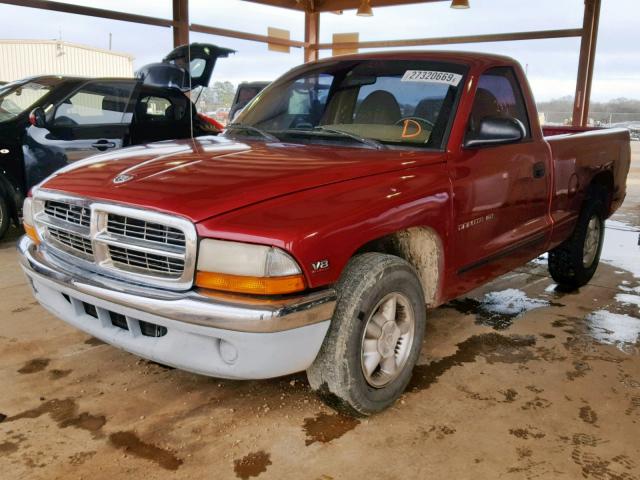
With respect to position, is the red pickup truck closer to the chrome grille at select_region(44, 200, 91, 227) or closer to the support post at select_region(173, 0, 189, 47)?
the chrome grille at select_region(44, 200, 91, 227)

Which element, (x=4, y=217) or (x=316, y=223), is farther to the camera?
(x=4, y=217)

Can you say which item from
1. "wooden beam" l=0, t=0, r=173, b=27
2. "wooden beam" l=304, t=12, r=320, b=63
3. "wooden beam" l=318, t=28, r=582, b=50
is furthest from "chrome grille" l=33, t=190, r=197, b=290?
"wooden beam" l=304, t=12, r=320, b=63

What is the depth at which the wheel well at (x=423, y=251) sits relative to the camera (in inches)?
110

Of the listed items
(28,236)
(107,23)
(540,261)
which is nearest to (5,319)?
(28,236)

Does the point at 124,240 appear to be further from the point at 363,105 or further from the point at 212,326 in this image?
the point at 363,105

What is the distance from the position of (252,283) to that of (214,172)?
0.59 meters

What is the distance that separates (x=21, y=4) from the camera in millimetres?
8305

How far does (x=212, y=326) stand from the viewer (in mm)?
2088

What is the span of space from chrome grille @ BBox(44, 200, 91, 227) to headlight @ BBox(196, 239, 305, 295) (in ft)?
2.19

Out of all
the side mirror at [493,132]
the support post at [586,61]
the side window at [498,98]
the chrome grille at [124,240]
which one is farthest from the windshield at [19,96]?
the support post at [586,61]

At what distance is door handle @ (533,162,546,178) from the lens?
3.49 m

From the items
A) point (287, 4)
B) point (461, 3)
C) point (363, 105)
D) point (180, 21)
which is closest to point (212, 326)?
point (363, 105)

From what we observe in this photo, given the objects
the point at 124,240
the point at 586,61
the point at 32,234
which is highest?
the point at 586,61

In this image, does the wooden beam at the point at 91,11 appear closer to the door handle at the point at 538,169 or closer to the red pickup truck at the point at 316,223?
the red pickup truck at the point at 316,223
